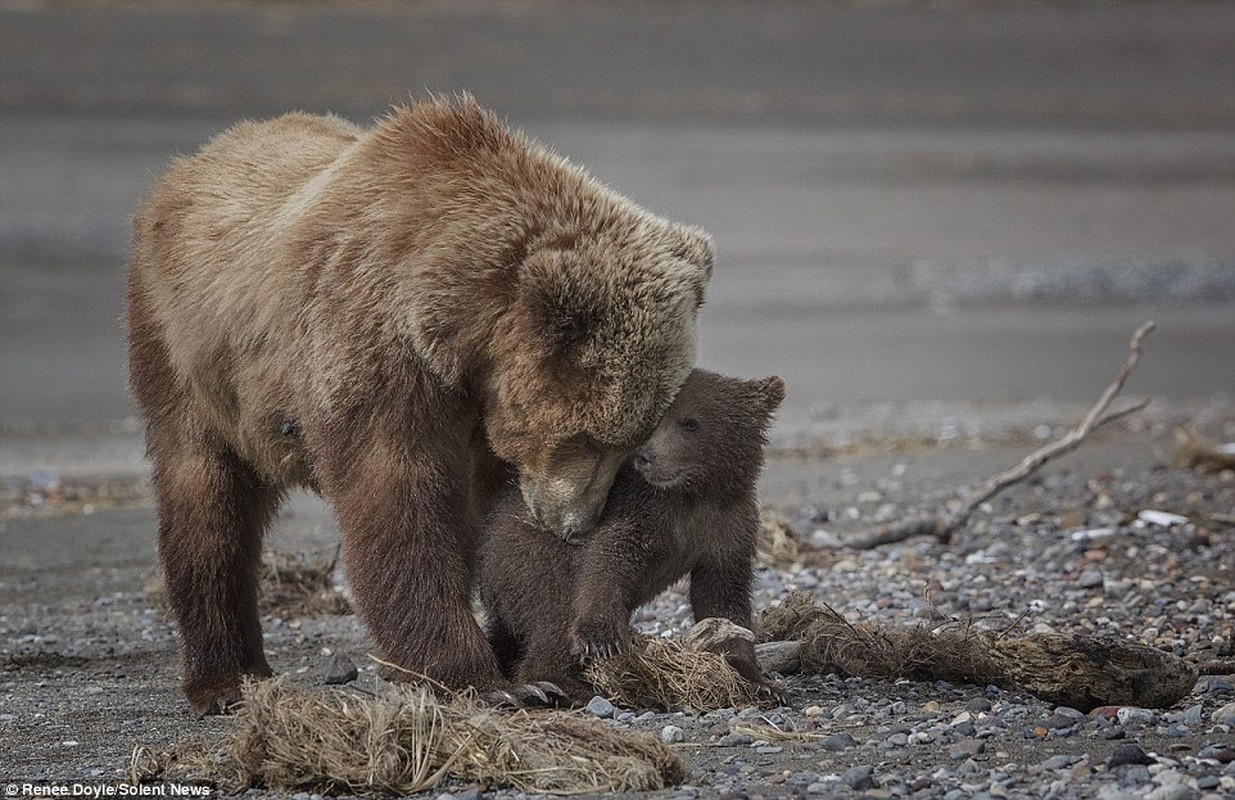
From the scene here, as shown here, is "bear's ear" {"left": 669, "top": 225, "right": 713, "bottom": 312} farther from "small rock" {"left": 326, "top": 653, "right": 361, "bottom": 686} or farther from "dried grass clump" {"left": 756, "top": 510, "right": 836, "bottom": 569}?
"dried grass clump" {"left": 756, "top": 510, "right": 836, "bottom": 569}

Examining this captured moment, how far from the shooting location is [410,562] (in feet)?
21.1

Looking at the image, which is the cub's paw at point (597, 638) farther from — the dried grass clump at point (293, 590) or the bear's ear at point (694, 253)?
the dried grass clump at point (293, 590)

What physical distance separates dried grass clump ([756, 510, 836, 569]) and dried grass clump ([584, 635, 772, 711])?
2.77 meters

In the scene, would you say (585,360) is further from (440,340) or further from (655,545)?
(655,545)

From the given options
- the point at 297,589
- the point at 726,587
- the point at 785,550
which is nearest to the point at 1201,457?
the point at 785,550

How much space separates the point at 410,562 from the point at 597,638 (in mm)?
705

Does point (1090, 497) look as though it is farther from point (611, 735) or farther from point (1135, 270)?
point (1135, 270)

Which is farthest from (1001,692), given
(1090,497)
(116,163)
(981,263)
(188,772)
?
(116,163)

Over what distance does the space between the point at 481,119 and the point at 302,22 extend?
2778 centimetres

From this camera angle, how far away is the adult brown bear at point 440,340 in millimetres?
6332

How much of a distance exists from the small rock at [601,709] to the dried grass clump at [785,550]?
2878 millimetres

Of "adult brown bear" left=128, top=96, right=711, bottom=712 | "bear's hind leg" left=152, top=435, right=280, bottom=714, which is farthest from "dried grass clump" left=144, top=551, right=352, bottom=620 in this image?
"adult brown bear" left=128, top=96, right=711, bottom=712

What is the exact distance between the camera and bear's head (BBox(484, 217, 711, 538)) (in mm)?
6297

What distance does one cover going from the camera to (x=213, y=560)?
7453mm
